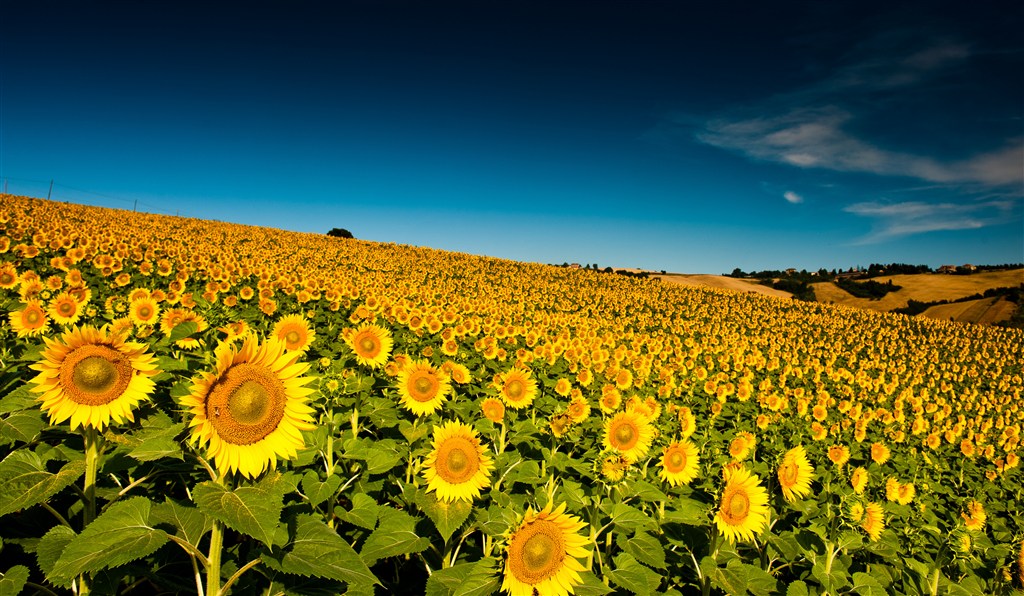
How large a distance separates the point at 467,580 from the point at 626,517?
1.38 m

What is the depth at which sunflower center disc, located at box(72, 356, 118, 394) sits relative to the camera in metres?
2.11

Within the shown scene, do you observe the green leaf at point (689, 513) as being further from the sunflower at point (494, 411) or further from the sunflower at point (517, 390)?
the sunflower at point (517, 390)

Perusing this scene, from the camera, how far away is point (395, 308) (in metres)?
9.72

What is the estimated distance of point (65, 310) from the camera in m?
4.81

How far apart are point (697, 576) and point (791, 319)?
27.0 m

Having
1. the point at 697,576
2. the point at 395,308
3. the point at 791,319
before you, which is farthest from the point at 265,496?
the point at 791,319

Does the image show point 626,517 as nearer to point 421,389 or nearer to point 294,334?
point 421,389

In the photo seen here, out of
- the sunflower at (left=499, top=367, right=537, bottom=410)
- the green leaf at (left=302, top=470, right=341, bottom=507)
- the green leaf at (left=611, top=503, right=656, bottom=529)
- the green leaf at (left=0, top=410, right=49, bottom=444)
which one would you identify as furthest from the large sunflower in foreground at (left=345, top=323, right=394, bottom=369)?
the green leaf at (left=611, top=503, right=656, bottom=529)

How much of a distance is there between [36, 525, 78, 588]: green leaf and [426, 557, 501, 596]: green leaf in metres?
1.53

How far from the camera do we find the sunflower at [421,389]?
4402mm

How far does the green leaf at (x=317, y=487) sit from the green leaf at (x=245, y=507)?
3.79 feet

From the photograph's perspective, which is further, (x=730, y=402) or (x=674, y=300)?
(x=674, y=300)

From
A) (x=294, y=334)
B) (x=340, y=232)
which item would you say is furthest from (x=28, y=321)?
(x=340, y=232)

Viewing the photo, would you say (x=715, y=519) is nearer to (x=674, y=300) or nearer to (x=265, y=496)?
(x=265, y=496)
